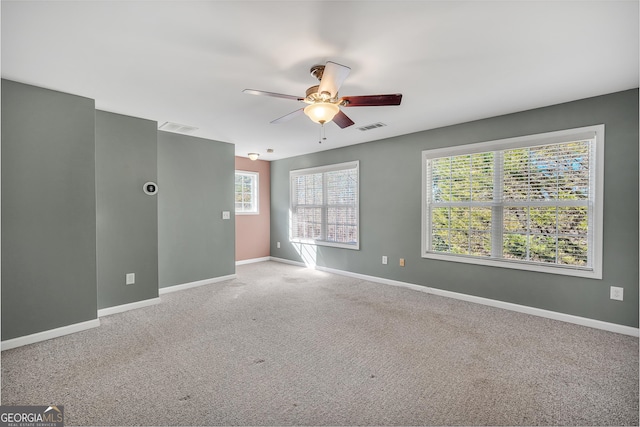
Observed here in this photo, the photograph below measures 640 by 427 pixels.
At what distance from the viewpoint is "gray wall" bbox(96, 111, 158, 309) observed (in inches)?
138

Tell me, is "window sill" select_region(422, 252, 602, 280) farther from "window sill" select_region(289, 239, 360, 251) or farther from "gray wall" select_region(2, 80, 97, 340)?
"gray wall" select_region(2, 80, 97, 340)

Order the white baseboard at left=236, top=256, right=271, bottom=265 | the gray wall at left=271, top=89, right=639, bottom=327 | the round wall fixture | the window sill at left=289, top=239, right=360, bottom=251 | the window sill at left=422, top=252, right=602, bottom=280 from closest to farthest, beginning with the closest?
1. the gray wall at left=271, top=89, right=639, bottom=327
2. the window sill at left=422, top=252, right=602, bottom=280
3. the round wall fixture
4. the window sill at left=289, top=239, right=360, bottom=251
5. the white baseboard at left=236, top=256, right=271, bottom=265

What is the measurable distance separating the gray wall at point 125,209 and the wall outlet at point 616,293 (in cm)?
526

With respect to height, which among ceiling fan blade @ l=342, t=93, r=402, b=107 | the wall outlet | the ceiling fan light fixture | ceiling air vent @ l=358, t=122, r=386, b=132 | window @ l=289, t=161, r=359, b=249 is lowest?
the wall outlet

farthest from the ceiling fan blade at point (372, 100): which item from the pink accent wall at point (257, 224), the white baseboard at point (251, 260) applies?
the white baseboard at point (251, 260)

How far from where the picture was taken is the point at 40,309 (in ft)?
→ 9.23

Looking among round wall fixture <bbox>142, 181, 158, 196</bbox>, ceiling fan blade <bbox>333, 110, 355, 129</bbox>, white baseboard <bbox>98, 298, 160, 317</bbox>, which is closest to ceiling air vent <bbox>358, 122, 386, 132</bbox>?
ceiling fan blade <bbox>333, 110, 355, 129</bbox>

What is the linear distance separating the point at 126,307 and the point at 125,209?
1223 millimetres

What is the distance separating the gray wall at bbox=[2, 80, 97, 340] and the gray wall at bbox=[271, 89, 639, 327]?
3.82 metres

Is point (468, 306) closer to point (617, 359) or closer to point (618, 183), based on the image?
point (617, 359)

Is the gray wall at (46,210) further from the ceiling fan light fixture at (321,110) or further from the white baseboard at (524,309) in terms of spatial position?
the white baseboard at (524,309)

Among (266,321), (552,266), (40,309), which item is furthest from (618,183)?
(40,309)

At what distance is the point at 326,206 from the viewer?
5910 millimetres

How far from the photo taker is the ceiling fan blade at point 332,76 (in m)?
2.01
